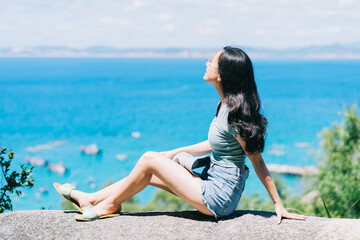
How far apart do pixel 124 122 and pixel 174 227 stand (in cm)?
7115

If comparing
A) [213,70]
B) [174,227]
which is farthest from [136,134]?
[213,70]

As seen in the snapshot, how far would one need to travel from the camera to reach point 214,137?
346 cm

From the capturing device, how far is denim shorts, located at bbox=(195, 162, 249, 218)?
135 inches

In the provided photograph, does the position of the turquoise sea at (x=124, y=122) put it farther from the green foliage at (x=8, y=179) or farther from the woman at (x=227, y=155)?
the woman at (x=227, y=155)

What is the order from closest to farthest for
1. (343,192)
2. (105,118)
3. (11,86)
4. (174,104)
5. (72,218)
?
(72,218)
(343,192)
(105,118)
(174,104)
(11,86)

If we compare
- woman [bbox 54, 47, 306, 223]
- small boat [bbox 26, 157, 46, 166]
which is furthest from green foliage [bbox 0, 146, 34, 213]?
small boat [bbox 26, 157, 46, 166]

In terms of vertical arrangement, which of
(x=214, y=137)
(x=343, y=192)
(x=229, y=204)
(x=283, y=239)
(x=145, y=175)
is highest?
(x=214, y=137)

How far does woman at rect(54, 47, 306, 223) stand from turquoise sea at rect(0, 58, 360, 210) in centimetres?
2604

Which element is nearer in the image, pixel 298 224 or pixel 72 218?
pixel 298 224

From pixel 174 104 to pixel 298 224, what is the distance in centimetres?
8320

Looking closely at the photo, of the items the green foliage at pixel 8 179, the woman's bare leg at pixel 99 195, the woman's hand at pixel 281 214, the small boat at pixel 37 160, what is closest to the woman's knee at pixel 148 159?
the woman's bare leg at pixel 99 195

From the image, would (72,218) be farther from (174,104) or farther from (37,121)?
(174,104)

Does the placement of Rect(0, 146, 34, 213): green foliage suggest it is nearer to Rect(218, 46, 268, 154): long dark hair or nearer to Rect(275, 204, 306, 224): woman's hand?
Rect(218, 46, 268, 154): long dark hair

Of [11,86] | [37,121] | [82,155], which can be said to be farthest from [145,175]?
[11,86]
